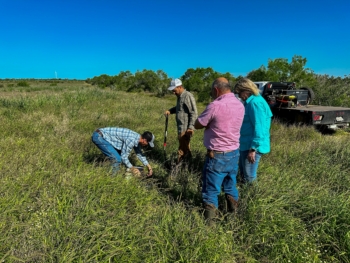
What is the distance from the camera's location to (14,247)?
1714 millimetres

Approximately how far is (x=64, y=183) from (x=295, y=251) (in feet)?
8.13

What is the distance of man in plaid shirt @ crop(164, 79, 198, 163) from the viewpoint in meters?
3.77

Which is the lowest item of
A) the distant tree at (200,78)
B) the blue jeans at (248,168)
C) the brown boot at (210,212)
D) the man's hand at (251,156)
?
the brown boot at (210,212)

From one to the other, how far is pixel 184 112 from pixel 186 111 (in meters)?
0.04

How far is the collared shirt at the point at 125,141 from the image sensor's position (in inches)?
131

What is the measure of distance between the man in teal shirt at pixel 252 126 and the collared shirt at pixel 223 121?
1.06 ft

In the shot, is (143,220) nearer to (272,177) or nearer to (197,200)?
(197,200)

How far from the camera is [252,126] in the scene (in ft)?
8.66

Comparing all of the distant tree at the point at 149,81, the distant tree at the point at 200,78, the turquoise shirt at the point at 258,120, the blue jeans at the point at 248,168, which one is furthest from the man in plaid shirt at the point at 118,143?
the distant tree at the point at 149,81

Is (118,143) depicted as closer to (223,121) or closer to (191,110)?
(191,110)

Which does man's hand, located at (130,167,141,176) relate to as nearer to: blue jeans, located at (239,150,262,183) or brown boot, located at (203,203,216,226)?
brown boot, located at (203,203,216,226)

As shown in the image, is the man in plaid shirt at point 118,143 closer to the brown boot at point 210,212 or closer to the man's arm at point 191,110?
the man's arm at point 191,110

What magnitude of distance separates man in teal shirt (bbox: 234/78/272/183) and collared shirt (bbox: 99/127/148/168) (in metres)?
1.49

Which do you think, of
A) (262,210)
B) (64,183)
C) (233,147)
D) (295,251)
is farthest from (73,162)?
(295,251)
